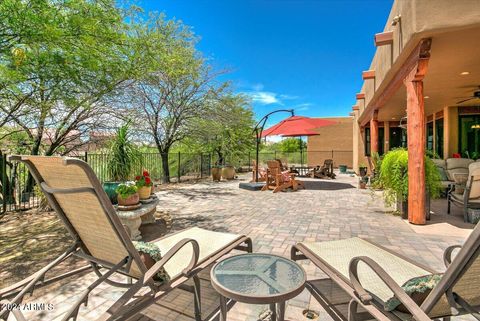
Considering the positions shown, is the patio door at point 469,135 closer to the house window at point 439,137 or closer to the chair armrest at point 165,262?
the house window at point 439,137

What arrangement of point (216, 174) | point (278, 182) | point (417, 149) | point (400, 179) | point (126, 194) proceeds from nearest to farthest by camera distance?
1. point (126, 194)
2. point (417, 149)
3. point (400, 179)
4. point (278, 182)
5. point (216, 174)

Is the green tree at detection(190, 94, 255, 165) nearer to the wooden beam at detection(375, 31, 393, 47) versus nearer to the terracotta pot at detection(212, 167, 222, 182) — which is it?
the terracotta pot at detection(212, 167, 222, 182)

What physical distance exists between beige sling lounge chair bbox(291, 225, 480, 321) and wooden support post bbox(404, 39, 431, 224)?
107 inches

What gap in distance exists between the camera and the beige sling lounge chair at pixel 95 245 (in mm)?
1407

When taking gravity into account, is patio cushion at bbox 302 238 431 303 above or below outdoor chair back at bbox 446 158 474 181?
below

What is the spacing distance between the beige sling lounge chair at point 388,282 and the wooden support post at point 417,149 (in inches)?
107

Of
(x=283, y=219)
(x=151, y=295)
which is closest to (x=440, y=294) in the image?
(x=151, y=295)

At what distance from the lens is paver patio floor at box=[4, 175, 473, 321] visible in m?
2.25

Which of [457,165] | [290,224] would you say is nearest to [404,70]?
[457,165]

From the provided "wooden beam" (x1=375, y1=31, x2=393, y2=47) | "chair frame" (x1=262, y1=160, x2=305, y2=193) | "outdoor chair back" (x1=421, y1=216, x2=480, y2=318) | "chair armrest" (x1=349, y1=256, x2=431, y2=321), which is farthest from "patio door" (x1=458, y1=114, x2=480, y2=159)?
"chair armrest" (x1=349, y1=256, x2=431, y2=321)

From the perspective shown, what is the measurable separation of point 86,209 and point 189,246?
1.04m

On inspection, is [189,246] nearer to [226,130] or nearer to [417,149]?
[417,149]

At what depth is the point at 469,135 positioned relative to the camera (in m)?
9.60

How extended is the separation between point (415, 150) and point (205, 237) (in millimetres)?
3922
